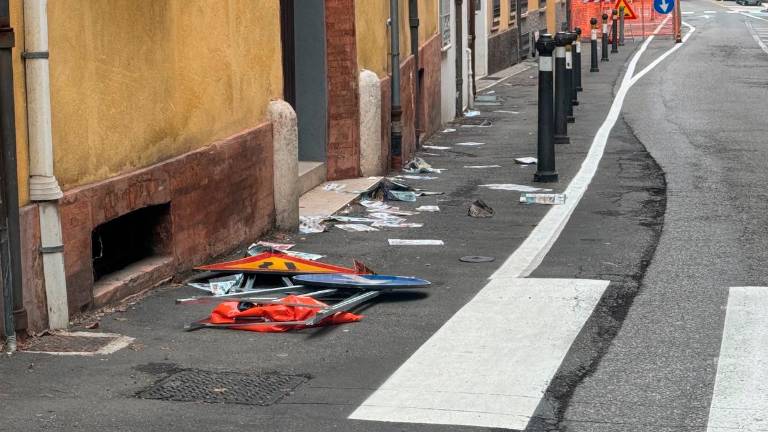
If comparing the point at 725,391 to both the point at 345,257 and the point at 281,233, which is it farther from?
the point at 281,233

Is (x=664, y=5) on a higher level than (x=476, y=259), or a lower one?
higher

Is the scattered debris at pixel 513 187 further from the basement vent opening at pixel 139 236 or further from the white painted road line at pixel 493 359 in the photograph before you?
the basement vent opening at pixel 139 236

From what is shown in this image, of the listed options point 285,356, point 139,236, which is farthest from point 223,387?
point 139,236

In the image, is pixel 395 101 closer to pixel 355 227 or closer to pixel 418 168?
pixel 418 168

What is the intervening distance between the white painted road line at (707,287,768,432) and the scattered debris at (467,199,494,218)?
4.02 metres

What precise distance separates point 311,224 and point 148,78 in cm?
333

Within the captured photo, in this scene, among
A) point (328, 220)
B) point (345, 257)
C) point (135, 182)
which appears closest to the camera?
point (135, 182)

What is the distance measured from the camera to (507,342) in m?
7.23

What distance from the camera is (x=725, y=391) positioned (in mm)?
6211

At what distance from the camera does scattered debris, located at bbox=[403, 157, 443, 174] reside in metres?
16.2

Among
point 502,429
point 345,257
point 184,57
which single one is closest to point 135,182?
point 184,57

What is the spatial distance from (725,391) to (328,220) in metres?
6.26

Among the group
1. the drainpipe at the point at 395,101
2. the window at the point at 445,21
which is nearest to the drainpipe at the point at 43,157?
the drainpipe at the point at 395,101

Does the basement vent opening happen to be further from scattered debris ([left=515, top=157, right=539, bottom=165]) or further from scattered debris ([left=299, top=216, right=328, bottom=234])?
scattered debris ([left=515, top=157, right=539, bottom=165])
